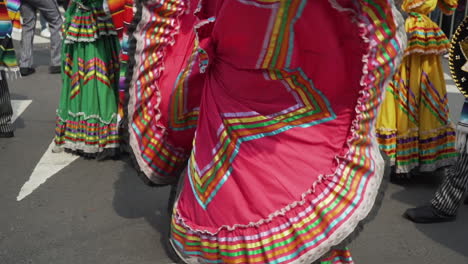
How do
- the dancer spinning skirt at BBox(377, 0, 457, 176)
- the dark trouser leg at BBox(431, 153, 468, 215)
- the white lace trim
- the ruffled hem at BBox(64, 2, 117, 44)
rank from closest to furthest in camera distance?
the white lace trim
the dark trouser leg at BBox(431, 153, 468, 215)
the dancer spinning skirt at BBox(377, 0, 457, 176)
the ruffled hem at BBox(64, 2, 117, 44)

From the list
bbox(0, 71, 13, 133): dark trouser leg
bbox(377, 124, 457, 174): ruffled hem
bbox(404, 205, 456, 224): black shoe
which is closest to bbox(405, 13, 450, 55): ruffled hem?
bbox(377, 124, 457, 174): ruffled hem

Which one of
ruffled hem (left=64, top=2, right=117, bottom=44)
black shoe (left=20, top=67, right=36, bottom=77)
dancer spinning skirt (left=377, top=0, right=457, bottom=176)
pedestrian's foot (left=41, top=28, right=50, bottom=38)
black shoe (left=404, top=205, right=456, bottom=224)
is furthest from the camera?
pedestrian's foot (left=41, top=28, right=50, bottom=38)

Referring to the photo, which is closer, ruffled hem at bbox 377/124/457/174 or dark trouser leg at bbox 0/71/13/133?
ruffled hem at bbox 377/124/457/174

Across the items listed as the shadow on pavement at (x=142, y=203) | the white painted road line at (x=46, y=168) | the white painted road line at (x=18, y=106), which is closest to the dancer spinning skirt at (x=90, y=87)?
the white painted road line at (x=46, y=168)

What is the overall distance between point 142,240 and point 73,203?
73 cm

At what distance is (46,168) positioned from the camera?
4.36 m

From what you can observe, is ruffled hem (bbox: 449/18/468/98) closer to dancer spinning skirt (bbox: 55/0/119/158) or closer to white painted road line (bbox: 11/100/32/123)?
dancer spinning skirt (bbox: 55/0/119/158)

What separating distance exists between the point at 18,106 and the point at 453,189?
457cm

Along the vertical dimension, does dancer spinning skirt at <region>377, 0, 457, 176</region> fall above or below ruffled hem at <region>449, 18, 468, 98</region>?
below

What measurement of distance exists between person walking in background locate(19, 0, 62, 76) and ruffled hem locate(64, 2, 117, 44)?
3333 millimetres

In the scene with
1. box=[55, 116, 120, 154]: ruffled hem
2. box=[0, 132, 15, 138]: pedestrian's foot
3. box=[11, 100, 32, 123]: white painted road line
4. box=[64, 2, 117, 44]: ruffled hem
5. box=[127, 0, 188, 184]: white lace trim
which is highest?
box=[127, 0, 188, 184]: white lace trim

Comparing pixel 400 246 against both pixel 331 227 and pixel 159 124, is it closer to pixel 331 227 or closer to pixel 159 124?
pixel 331 227

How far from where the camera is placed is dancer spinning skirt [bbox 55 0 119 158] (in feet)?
14.5

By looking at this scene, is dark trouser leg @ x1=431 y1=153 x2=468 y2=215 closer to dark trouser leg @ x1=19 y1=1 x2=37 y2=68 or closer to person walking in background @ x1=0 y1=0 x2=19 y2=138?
person walking in background @ x1=0 y1=0 x2=19 y2=138
